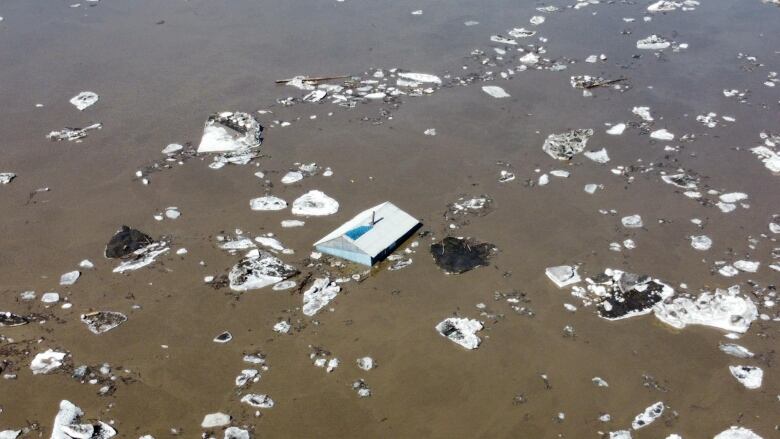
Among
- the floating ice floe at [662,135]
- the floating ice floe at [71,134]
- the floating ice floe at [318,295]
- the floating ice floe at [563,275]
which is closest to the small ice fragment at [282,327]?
the floating ice floe at [318,295]

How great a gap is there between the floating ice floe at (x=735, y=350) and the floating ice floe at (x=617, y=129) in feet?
11.2

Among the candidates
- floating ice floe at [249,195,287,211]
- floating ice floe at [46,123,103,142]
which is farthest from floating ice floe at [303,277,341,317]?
floating ice floe at [46,123,103,142]

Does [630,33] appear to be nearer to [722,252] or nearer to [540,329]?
[722,252]

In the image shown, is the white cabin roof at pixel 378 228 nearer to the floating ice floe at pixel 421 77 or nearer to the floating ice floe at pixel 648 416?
the floating ice floe at pixel 648 416

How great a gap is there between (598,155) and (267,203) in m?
3.94

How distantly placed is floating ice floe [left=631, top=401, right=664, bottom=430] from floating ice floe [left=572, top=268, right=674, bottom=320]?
0.87 metres

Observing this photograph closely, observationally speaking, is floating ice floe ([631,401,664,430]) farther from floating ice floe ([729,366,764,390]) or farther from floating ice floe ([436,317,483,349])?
floating ice floe ([436,317,483,349])

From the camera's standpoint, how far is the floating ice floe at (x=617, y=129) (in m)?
7.58

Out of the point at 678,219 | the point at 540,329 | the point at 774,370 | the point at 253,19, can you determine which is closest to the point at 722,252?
the point at 678,219

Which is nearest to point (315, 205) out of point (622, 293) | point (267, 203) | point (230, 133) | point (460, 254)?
point (267, 203)

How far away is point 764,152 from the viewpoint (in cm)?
723

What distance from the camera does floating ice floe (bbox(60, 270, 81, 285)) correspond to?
17.9ft

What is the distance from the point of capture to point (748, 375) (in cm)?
467

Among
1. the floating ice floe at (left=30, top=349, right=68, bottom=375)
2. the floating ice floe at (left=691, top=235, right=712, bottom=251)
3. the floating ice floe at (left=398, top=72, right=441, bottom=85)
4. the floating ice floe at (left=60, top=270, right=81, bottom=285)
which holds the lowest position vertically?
the floating ice floe at (left=691, top=235, right=712, bottom=251)
